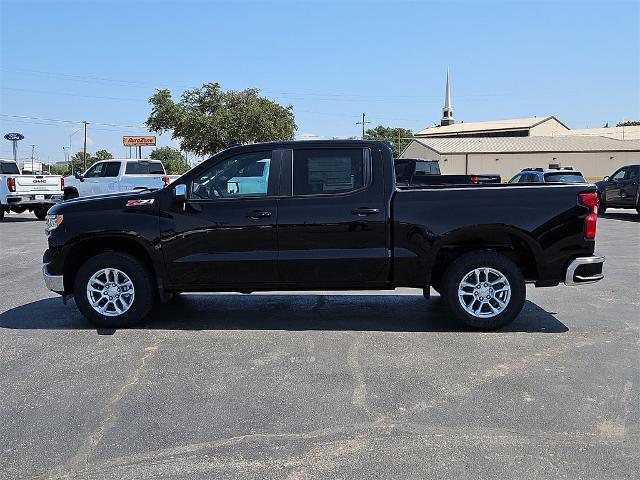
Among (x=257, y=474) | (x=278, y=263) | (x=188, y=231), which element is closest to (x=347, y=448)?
(x=257, y=474)

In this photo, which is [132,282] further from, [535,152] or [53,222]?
[535,152]

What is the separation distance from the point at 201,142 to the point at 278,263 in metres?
45.0

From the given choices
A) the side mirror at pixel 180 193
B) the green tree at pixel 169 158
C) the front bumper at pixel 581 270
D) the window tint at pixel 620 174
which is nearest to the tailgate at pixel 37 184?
the side mirror at pixel 180 193

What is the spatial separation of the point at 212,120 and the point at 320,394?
46001 mm

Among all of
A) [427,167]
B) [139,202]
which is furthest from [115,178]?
[139,202]

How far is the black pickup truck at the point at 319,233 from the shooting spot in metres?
6.37

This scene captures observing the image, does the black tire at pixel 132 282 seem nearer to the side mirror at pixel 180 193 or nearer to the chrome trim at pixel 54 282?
the chrome trim at pixel 54 282

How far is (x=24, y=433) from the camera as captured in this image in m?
4.09

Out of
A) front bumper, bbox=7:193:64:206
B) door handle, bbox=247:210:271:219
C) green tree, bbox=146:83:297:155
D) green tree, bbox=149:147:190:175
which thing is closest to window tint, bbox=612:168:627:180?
door handle, bbox=247:210:271:219

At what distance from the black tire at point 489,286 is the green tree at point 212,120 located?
4262 centimetres

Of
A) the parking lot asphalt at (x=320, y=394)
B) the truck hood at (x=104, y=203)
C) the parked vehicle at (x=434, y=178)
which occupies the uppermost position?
the parked vehicle at (x=434, y=178)

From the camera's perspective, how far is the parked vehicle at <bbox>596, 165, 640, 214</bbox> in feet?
68.9

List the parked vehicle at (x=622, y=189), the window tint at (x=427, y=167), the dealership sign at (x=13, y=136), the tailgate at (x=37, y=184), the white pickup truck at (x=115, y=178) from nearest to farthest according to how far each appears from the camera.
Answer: the tailgate at (x=37, y=184) < the parked vehicle at (x=622, y=189) < the white pickup truck at (x=115, y=178) < the window tint at (x=427, y=167) < the dealership sign at (x=13, y=136)

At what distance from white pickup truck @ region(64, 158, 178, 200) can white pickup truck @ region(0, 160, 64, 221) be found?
0.92 meters
